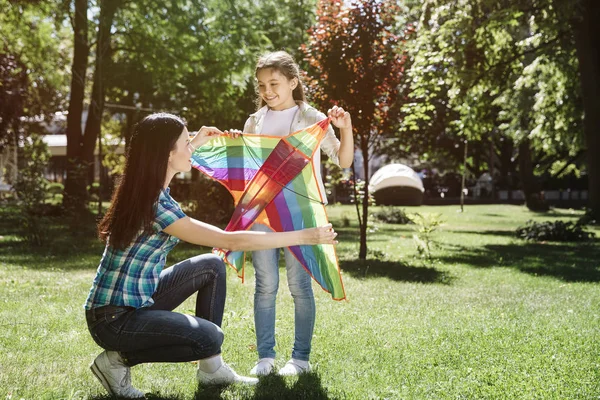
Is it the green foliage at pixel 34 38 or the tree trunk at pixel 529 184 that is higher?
the green foliage at pixel 34 38

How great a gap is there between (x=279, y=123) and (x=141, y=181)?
1.30 m

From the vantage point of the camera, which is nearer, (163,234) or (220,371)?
(163,234)

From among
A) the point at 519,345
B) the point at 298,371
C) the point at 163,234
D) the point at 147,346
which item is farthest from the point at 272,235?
the point at 519,345

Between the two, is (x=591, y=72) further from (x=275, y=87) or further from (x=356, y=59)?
(x=275, y=87)

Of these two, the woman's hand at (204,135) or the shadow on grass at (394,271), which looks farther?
the shadow on grass at (394,271)

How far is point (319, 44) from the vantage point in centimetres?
1070

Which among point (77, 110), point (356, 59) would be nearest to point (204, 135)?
point (356, 59)

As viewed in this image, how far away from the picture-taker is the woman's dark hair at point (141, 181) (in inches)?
137

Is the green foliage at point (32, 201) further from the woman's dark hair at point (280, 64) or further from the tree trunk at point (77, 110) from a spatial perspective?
the woman's dark hair at point (280, 64)

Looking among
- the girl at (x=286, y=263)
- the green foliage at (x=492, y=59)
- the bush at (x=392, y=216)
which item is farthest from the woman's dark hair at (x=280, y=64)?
the bush at (x=392, y=216)

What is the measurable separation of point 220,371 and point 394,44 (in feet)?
25.9

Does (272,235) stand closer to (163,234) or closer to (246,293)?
(163,234)

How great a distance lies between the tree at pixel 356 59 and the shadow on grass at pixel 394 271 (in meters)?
1.88

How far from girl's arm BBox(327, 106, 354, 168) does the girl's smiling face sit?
38 centimetres
